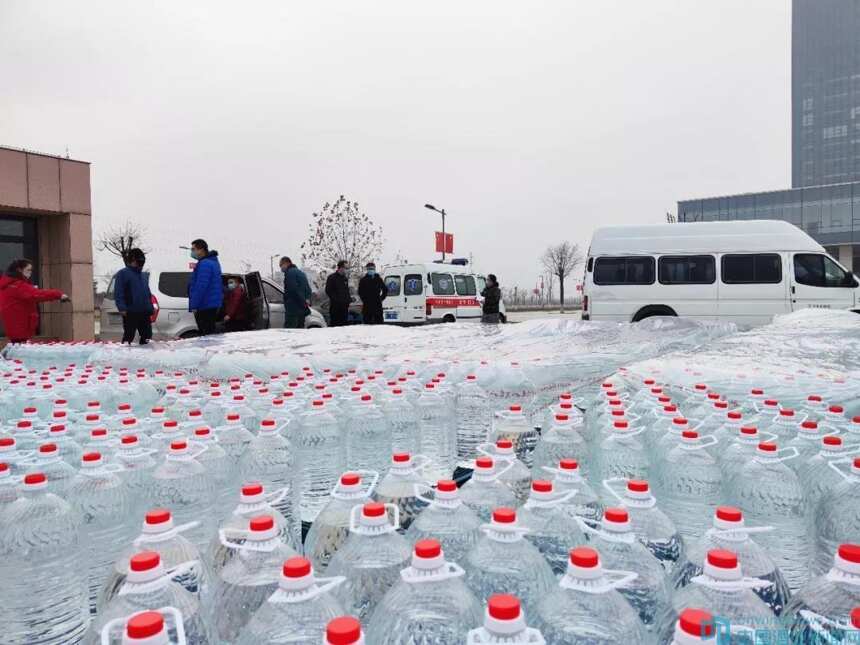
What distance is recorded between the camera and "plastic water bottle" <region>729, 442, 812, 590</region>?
5.66 ft

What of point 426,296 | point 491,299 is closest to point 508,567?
point 491,299

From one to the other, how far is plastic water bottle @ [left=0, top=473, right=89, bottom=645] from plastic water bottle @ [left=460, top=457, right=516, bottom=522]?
1.10m

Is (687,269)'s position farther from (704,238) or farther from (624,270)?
(624,270)

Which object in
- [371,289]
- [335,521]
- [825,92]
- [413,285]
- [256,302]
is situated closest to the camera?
[335,521]

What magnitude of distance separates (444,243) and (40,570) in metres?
23.7

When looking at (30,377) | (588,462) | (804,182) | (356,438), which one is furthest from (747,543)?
(804,182)

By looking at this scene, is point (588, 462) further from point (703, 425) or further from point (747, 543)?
point (747, 543)

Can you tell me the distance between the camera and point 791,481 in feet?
5.78

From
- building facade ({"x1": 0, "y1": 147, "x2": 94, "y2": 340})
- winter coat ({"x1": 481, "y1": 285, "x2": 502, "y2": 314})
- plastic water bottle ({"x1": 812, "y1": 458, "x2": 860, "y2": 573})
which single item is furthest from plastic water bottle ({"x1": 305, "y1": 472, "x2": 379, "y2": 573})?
building facade ({"x1": 0, "y1": 147, "x2": 94, "y2": 340})

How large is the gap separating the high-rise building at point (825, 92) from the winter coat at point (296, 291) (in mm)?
84534

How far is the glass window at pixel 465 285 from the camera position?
53.1 ft

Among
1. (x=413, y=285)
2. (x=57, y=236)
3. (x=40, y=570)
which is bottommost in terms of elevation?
(x=40, y=570)

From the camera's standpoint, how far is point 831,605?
1.06 metres

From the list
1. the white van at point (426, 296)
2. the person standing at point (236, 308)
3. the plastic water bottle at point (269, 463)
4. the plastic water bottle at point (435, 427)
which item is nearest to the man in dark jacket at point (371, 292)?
the person standing at point (236, 308)
